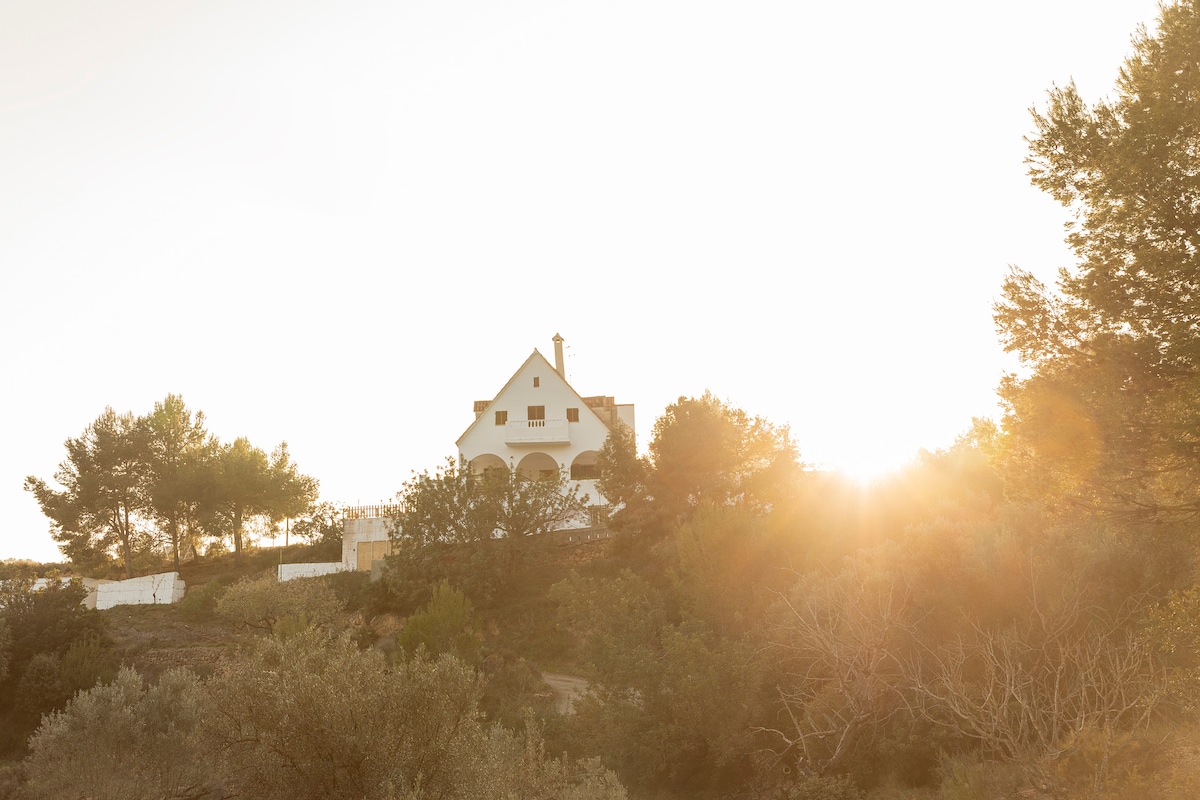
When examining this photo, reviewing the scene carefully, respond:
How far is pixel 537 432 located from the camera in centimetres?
4609

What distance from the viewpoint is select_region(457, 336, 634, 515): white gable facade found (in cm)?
4631

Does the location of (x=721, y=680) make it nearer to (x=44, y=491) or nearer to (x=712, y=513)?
(x=712, y=513)

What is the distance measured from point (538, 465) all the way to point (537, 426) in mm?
3298

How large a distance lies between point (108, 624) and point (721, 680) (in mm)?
25351

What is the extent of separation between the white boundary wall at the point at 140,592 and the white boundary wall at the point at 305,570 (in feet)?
17.0

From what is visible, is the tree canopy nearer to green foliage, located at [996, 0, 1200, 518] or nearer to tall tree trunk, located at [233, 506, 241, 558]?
tall tree trunk, located at [233, 506, 241, 558]

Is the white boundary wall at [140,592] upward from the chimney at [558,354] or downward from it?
downward

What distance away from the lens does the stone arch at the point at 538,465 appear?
47750 millimetres

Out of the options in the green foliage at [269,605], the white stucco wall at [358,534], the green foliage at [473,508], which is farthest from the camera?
the white stucco wall at [358,534]

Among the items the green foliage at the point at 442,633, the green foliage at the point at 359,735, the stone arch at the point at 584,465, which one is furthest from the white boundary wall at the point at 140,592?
the green foliage at the point at 359,735

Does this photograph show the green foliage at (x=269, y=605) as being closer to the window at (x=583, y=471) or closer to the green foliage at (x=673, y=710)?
the green foliage at (x=673, y=710)

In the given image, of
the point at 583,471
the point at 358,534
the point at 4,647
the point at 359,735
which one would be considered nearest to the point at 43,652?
the point at 4,647

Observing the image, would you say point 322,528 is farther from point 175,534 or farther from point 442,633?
point 442,633

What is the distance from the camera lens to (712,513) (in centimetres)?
2620
